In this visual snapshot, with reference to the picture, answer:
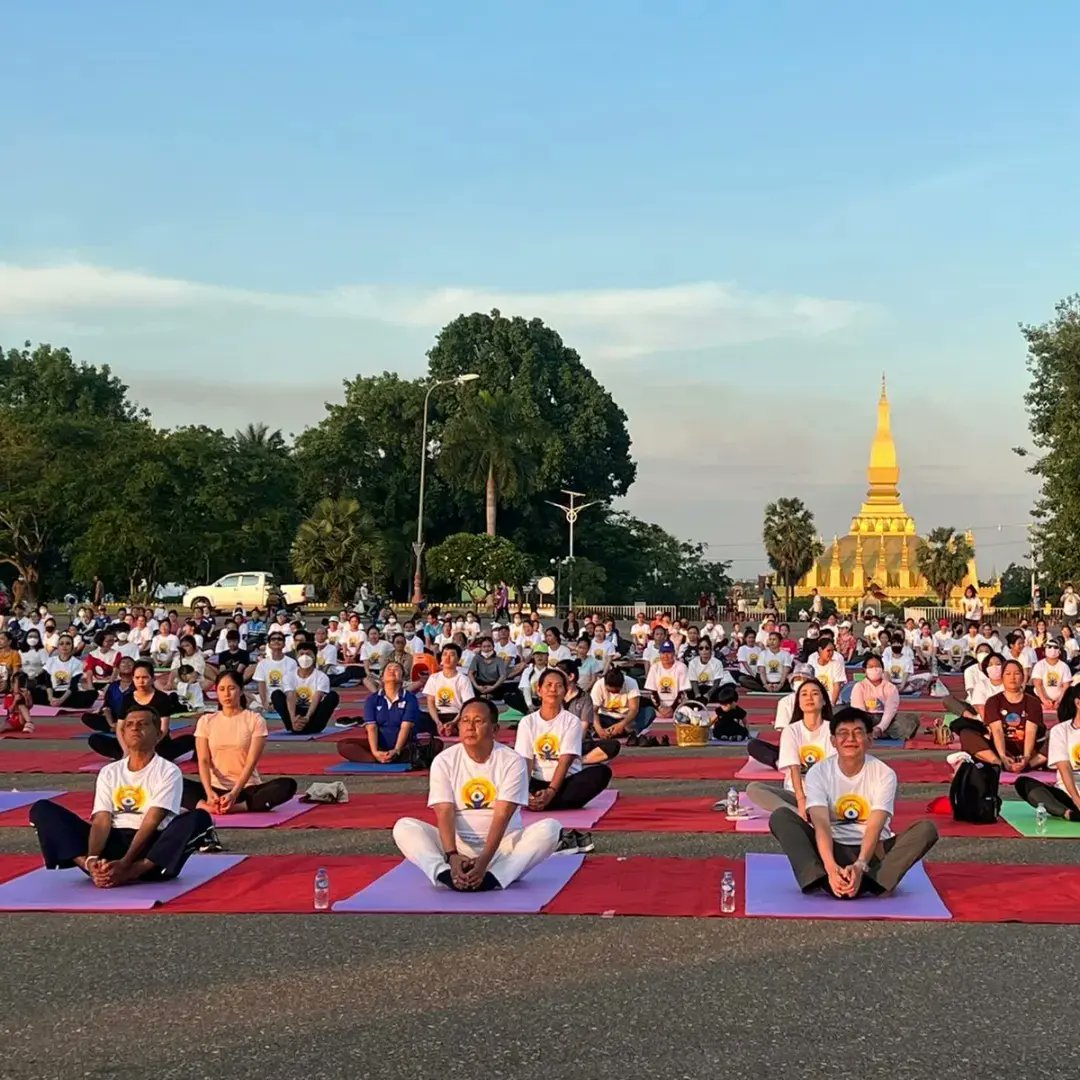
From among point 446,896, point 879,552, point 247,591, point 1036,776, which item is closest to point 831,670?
point 1036,776

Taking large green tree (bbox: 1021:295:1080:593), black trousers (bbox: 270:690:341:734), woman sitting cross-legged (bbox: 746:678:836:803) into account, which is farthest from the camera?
large green tree (bbox: 1021:295:1080:593)

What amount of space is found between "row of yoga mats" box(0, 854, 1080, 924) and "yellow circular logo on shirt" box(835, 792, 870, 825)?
1.46 ft

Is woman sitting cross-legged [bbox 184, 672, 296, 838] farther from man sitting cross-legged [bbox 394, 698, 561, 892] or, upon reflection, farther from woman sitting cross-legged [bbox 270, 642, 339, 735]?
woman sitting cross-legged [bbox 270, 642, 339, 735]

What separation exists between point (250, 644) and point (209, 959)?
74.1 ft

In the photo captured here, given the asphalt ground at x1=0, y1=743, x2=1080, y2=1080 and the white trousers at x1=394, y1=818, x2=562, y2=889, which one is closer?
the asphalt ground at x1=0, y1=743, x2=1080, y2=1080

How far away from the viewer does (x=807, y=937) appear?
6.94 m

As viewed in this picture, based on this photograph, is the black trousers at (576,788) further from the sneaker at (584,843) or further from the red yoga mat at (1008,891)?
the red yoga mat at (1008,891)

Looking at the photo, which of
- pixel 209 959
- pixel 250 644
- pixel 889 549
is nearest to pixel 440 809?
pixel 209 959

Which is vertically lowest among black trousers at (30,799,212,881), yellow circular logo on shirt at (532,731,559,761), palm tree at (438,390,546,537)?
black trousers at (30,799,212,881)

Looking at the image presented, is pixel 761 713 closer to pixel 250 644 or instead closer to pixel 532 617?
pixel 532 617

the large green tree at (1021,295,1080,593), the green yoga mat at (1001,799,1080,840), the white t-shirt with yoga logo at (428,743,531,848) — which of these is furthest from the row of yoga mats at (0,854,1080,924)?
the large green tree at (1021,295,1080,593)

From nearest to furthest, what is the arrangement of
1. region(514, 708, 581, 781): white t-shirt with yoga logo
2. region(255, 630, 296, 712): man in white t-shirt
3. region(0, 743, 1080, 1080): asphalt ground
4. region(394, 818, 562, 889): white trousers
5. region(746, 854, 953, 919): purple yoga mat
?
1. region(0, 743, 1080, 1080): asphalt ground
2. region(746, 854, 953, 919): purple yoga mat
3. region(394, 818, 562, 889): white trousers
4. region(514, 708, 581, 781): white t-shirt with yoga logo
5. region(255, 630, 296, 712): man in white t-shirt

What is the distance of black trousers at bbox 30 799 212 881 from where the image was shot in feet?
26.4

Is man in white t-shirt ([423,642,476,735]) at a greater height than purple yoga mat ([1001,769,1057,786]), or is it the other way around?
man in white t-shirt ([423,642,476,735])
